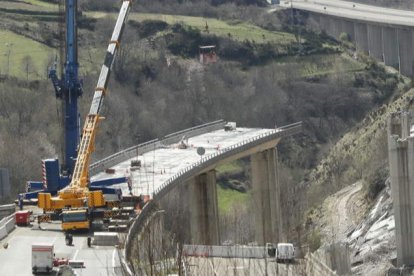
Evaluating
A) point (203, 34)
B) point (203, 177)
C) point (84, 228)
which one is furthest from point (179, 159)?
point (203, 34)

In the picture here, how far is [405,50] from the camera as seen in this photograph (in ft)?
579

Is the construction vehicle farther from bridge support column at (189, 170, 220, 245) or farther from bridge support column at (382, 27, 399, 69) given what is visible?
bridge support column at (382, 27, 399, 69)

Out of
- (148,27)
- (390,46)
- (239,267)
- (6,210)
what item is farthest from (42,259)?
(390,46)

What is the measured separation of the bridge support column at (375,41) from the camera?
7219 inches

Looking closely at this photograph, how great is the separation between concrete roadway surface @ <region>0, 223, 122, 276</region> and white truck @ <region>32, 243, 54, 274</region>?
1.29ft

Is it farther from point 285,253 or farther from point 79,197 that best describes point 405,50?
point 285,253

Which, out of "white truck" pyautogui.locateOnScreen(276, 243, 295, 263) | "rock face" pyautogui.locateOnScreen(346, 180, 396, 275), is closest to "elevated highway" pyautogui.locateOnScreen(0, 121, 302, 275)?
"rock face" pyautogui.locateOnScreen(346, 180, 396, 275)

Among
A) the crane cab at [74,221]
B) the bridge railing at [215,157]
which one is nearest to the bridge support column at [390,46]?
the bridge railing at [215,157]

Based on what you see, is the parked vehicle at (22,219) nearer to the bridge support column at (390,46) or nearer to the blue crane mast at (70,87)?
the blue crane mast at (70,87)

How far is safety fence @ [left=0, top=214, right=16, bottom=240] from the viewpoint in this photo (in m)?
68.1

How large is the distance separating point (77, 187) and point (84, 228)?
6195 millimetres

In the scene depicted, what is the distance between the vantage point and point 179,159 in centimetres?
9844

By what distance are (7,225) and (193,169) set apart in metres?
25.5

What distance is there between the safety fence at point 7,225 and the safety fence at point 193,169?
218 inches
